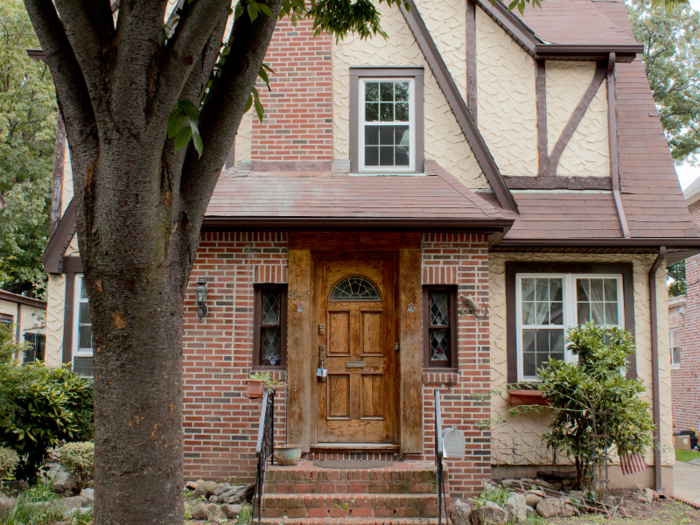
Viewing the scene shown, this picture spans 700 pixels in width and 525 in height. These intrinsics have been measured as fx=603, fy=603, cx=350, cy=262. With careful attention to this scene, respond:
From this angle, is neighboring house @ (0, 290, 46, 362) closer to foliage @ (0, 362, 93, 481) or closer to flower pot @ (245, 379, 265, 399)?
foliage @ (0, 362, 93, 481)

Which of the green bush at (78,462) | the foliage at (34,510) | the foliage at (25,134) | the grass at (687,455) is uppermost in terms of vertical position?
the foliage at (25,134)

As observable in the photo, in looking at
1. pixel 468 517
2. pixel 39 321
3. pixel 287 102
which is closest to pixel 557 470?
pixel 468 517

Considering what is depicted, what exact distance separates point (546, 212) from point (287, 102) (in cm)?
398

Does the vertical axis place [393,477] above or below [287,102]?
below

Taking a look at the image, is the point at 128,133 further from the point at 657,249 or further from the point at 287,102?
the point at 657,249

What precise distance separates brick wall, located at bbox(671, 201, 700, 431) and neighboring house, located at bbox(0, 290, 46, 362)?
16961mm

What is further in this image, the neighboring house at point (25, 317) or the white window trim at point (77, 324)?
the neighboring house at point (25, 317)

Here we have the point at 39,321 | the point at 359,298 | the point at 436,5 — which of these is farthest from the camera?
the point at 39,321

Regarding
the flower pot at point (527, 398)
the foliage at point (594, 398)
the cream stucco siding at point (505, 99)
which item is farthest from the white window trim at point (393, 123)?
the flower pot at point (527, 398)

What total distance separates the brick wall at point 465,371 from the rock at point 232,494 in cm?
209

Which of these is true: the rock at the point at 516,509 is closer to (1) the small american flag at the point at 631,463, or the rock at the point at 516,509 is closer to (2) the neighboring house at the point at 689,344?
(1) the small american flag at the point at 631,463

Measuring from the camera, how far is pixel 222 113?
11.3 ft

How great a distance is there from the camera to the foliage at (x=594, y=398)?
698 centimetres

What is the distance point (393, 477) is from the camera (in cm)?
635
